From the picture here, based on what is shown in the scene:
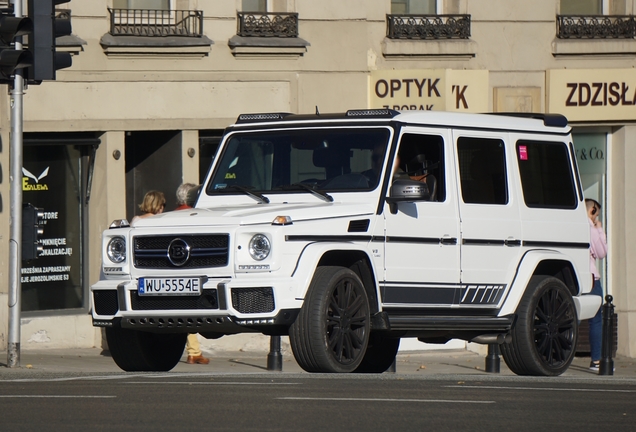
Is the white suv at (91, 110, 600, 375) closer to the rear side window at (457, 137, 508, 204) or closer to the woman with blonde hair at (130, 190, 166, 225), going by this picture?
the rear side window at (457, 137, 508, 204)

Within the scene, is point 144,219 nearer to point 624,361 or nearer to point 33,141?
point 33,141

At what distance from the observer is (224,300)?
9.39 meters

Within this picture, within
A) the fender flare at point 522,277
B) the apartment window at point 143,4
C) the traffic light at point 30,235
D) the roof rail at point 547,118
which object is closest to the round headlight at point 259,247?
the fender flare at point 522,277

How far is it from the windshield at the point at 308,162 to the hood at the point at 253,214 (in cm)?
35

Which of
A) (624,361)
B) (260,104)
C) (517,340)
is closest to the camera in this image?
(517,340)

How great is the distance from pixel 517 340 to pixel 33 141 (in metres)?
7.87

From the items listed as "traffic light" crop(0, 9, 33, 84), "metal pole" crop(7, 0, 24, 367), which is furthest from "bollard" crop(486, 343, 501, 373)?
"traffic light" crop(0, 9, 33, 84)

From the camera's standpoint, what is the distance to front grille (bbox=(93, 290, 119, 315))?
9.84 meters

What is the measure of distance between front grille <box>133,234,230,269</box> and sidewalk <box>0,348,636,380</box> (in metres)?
3.47

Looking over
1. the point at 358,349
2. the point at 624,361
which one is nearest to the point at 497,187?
the point at 358,349

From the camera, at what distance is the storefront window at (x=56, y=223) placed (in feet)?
56.6

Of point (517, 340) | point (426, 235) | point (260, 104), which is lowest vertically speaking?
point (517, 340)

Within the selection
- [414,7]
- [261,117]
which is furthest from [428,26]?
[261,117]

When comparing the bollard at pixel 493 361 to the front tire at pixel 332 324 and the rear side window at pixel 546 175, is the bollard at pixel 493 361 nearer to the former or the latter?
the rear side window at pixel 546 175
